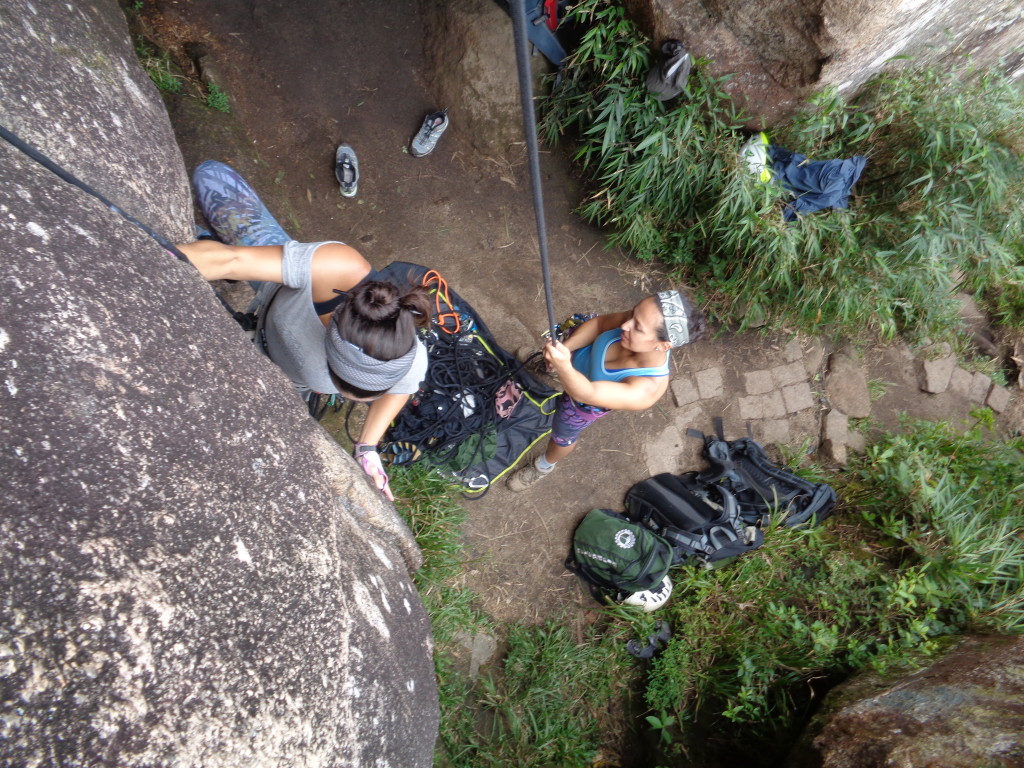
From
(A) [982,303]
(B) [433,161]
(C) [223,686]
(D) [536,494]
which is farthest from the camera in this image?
(A) [982,303]

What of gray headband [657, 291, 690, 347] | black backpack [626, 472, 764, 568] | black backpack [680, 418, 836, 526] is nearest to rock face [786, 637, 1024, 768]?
black backpack [626, 472, 764, 568]

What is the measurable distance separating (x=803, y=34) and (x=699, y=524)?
3.35m

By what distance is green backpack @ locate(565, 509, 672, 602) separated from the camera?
3818 millimetres

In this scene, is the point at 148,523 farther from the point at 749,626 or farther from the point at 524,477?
the point at 749,626

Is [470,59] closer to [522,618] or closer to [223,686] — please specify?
[522,618]

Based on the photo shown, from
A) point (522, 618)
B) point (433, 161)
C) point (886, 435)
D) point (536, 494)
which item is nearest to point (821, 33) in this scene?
point (433, 161)

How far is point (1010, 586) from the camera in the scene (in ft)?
11.8

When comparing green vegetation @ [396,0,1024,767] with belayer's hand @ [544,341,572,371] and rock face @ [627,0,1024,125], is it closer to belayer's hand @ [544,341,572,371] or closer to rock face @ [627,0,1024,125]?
rock face @ [627,0,1024,125]

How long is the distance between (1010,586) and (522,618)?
3136 millimetres

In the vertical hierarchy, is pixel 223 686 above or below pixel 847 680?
above

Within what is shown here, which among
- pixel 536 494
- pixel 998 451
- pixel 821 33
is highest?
pixel 821 33

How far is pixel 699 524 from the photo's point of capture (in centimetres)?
395

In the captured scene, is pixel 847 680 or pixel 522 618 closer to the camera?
pixel 847 680

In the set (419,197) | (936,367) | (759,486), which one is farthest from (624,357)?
(936,367)
